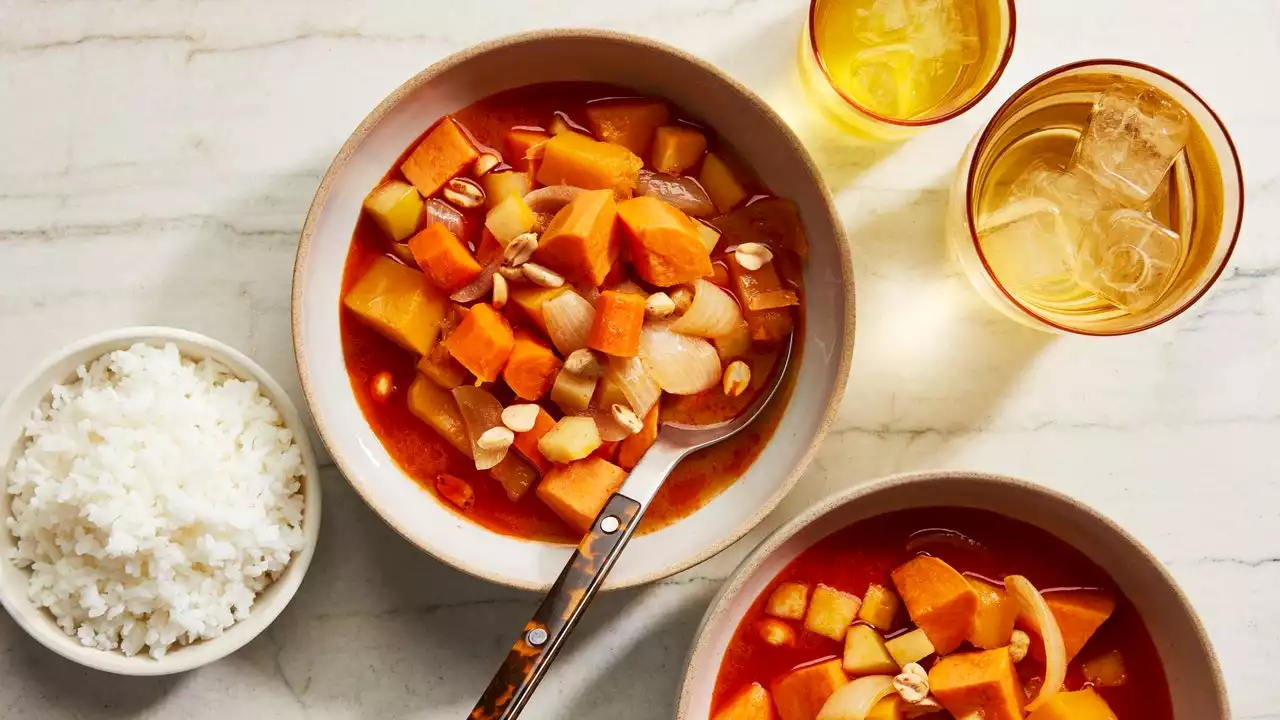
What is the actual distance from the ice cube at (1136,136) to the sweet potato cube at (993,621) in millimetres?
846

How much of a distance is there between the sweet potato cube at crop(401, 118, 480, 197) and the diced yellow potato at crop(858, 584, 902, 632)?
1.17m

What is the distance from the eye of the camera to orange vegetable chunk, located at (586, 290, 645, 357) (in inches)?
70.6

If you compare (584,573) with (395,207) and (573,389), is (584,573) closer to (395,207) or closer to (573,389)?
(573,389)

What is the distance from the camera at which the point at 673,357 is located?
6.13ft

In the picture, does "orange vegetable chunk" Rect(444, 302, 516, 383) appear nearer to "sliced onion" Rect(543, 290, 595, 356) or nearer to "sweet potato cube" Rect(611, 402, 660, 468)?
"sliced onion" Rect(543, 290, 595, 356)

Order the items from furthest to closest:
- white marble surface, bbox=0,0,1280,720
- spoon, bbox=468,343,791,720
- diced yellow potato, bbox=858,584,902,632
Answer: white marble surface, bbox=0,0,1280,720 < diced yellow potato, bbox=858,584,902,632 < spoon, bbox=468,343,791,720

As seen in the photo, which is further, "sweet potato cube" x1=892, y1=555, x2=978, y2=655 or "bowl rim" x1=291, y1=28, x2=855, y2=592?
"sweet potato cube" x1=892, y1=555, x2=978, y2=655

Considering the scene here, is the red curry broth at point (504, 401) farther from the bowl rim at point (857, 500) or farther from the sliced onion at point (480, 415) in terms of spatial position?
the bowl rim at point (857, 500)

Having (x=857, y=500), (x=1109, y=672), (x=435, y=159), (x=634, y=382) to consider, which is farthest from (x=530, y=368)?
(x=1109, y=672)

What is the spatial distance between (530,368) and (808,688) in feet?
2.66

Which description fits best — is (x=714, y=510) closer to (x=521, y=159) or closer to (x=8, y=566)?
(x=521, y=159)

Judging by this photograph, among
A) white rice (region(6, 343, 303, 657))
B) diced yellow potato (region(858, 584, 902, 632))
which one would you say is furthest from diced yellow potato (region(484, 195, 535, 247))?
diced yellow potato (region(858, 584, 902, 632))

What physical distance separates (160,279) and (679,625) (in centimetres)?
132

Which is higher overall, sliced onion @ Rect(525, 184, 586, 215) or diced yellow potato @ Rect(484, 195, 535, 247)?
sliced onion @ Rect(525, 184, 586, 215)
